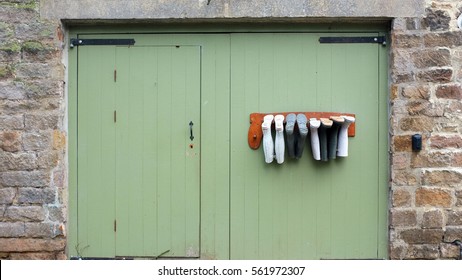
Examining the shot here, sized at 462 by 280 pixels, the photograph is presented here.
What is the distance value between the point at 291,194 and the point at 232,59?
1.20 metres

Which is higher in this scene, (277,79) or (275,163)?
(277,79)

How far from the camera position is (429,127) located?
432 cm

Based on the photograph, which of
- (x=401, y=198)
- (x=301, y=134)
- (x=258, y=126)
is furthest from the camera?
(x=258, y=126)

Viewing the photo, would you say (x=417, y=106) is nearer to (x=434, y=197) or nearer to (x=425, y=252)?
(x=434, y=197)

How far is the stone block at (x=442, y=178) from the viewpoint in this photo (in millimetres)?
4320

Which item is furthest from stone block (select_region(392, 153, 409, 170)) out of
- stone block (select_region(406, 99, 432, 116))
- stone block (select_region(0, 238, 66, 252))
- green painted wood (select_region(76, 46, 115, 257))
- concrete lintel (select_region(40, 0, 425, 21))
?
stone block (select_region(0, 238, 66, 252))

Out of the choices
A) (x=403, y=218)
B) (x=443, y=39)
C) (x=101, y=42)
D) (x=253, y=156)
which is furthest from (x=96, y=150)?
(x=443, y=39)

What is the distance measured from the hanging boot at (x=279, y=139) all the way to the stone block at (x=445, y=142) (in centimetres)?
116

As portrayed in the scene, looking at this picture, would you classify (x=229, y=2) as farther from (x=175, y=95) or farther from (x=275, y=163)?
(x=275, y=163)

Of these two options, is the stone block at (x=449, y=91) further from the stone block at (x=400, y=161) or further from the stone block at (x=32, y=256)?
the stone block at (x=32, y=256)

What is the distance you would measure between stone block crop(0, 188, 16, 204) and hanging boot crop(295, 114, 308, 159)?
2274 mm

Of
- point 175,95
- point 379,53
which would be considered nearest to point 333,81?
point 379,53

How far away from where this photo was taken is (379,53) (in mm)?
4477

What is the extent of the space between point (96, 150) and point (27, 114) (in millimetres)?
605
